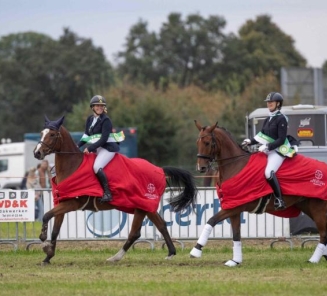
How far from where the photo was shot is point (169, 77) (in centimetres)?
9631

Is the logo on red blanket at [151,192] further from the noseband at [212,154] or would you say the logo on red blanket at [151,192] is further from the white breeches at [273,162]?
the white breeches at [273,162]

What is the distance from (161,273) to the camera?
14.9 metres

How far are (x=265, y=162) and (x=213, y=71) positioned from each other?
8570cm

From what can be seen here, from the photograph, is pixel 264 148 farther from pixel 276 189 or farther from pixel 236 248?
pixel 236 248

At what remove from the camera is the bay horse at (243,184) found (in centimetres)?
1590

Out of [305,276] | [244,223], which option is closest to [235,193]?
[305,276]

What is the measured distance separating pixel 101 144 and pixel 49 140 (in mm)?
840

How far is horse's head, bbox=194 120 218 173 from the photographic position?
1591 cm

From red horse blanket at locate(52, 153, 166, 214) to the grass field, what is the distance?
1.02m

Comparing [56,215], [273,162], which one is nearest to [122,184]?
[56,215]

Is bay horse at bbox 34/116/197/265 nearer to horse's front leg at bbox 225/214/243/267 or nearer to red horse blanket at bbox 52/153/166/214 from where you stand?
red horse blanket at bbox 52/153/166/214

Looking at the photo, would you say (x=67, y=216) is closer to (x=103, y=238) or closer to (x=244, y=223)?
(x=103, y=238)

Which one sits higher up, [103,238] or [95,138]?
[95,138]

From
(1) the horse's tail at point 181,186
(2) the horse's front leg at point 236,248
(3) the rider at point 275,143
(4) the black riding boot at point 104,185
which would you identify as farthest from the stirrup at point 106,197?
(3) the rider at point 275,143
